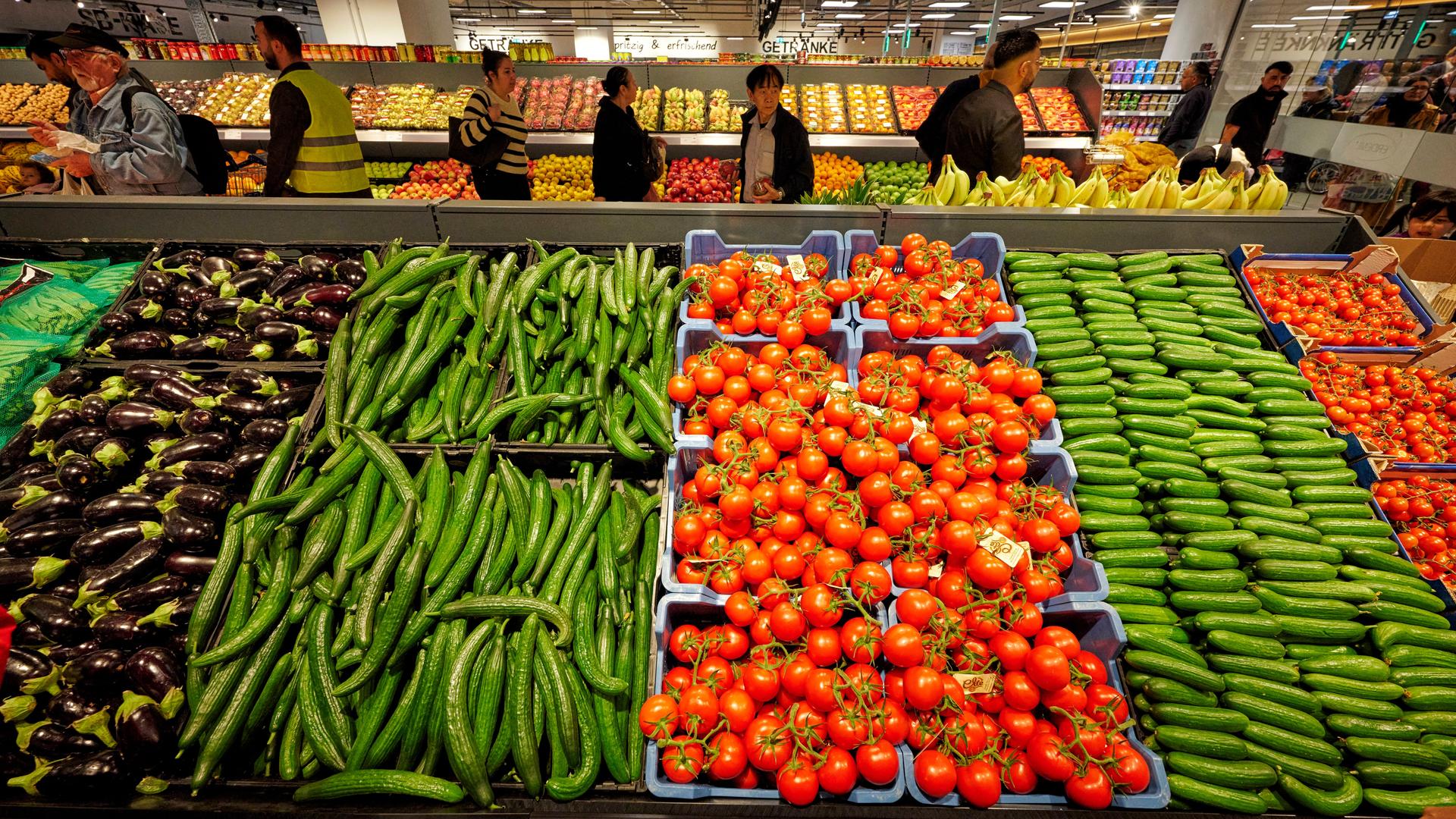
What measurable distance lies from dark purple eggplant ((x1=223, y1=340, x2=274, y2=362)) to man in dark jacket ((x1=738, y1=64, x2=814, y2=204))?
127 inches

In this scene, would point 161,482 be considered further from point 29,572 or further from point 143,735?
point 143,735

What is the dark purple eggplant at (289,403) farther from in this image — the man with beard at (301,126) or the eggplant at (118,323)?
the man with beard at (301,126)

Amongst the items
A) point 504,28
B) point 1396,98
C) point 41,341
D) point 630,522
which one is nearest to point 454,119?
point 41,341

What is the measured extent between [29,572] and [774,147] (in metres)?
4.53

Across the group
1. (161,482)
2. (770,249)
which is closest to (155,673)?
(161,482)

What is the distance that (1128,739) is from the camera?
5.37ft

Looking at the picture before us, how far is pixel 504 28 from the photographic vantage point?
22469 millimetres

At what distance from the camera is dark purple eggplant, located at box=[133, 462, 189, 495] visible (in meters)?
1.85

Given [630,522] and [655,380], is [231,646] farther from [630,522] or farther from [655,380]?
[655,380]

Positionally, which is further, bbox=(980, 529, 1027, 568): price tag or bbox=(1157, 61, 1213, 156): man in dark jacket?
bbox=(1157, 61, 1213, 156): man in dark jacket

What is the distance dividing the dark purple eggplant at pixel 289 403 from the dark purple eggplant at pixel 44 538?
59 cm

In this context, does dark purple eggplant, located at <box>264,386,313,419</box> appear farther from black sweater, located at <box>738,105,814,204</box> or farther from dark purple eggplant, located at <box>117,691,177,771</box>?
black sweater, located at <box>738,105,814,204</box>

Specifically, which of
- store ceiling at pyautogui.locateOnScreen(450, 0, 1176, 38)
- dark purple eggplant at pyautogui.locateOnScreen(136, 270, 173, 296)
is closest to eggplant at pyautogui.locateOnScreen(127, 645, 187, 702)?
dark purple eggplant at pyautogui.locateOnScreen(136, 270, 173, 296)

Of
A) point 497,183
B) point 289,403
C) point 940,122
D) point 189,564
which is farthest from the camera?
point 940,122
